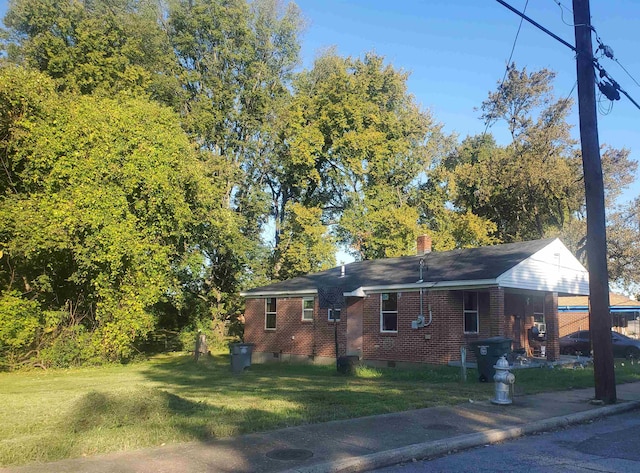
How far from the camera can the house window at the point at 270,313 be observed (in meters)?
24.9

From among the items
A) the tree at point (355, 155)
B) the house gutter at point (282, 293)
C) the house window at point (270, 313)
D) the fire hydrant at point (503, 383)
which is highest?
the tree at point (355, 155)

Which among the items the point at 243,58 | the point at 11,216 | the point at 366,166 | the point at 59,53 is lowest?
the point at 11,216

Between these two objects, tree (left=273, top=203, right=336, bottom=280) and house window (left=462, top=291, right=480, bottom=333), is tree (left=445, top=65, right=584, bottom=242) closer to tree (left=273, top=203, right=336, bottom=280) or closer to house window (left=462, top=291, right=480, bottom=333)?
tree (left=273, top=203, right=336, bottom=280)

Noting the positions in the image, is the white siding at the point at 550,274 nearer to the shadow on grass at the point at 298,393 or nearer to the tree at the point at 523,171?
the shadow on grass at the point at 298,393

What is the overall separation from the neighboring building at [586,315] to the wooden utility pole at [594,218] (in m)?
18.9

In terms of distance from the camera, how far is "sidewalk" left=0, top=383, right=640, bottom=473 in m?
5.94

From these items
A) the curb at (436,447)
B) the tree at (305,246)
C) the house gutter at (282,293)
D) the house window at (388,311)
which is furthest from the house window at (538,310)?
the tree at (305,246)

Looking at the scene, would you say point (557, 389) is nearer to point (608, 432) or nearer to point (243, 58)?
point (608, 432)

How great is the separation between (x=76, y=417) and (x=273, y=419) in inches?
118

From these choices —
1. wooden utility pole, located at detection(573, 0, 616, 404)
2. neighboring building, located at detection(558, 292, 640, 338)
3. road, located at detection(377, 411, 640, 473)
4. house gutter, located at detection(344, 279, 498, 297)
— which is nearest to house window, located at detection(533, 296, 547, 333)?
house gutter, located at detection(344, 279, 498, 297)

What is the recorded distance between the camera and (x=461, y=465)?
6535 millimetres

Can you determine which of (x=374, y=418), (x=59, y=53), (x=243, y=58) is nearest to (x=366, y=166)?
(x=243, y=58)

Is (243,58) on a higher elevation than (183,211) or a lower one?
higher

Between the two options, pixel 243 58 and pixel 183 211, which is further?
pixel 243 58
